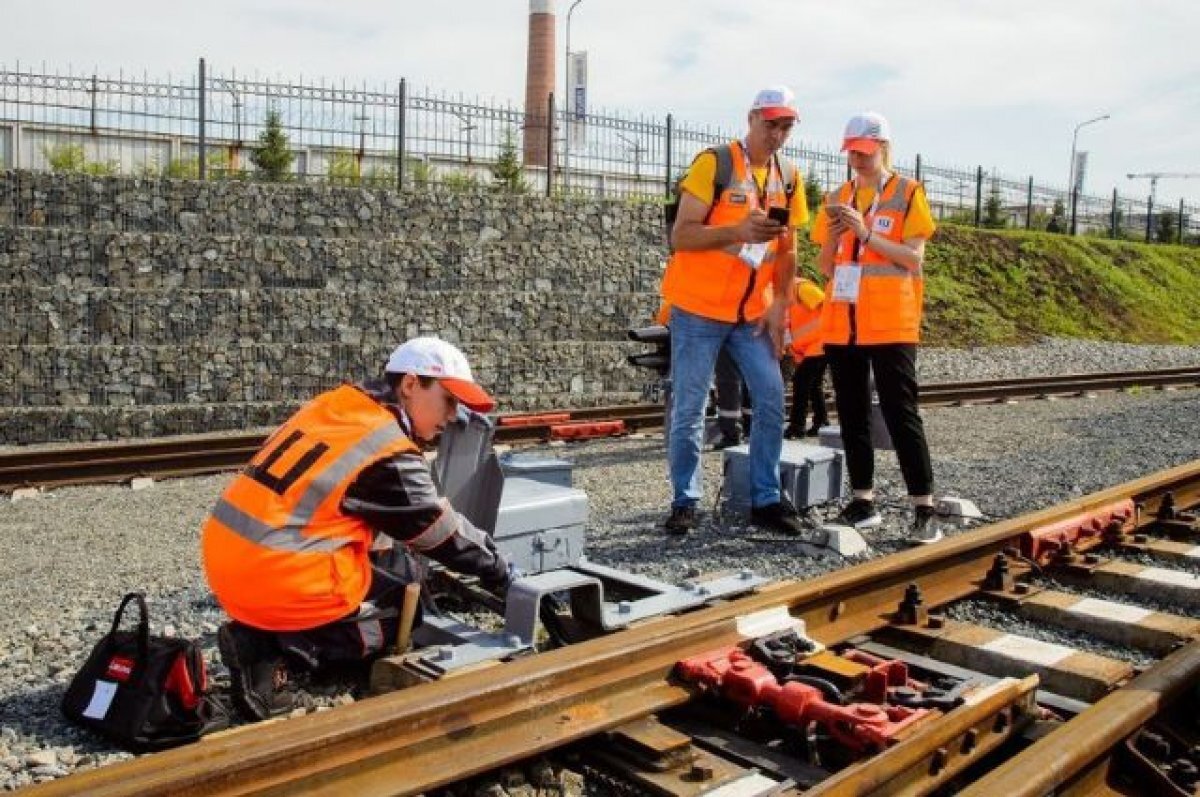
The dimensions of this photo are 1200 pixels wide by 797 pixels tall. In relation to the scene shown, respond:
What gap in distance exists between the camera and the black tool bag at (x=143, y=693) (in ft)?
10.6

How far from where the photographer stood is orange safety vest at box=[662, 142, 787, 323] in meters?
6.05

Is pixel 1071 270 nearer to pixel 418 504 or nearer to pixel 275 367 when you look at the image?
pixel 275 367

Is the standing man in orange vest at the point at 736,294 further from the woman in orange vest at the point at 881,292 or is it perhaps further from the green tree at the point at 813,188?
the green tree at the point at 813,188

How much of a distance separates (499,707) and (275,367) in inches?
416

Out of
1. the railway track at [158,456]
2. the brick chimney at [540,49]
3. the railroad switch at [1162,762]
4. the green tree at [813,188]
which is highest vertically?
the brick chimney at [540,49]

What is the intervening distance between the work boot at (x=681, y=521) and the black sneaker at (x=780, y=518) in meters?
0.36

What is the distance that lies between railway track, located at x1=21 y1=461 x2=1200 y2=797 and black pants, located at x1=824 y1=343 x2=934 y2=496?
1615mm

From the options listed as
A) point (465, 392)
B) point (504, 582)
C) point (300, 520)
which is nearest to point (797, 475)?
point (504, 582)

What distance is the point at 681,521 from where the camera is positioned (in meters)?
6.14

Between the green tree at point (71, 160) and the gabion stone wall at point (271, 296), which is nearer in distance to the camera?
the gabion stone wall at point (271, 296)

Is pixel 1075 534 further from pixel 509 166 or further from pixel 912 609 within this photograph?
pixel 509 166

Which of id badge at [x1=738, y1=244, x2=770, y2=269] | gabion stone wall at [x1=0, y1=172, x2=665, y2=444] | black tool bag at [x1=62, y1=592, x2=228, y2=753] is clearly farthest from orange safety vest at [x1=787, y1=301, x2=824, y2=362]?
black tool bag at [x1=62, y1=592, x2=228, y2=753]

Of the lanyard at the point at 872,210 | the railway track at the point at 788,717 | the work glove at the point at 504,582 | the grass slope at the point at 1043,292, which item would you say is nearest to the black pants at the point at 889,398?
the lanyard at the point at 872,210

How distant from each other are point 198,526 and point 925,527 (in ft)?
13.8
